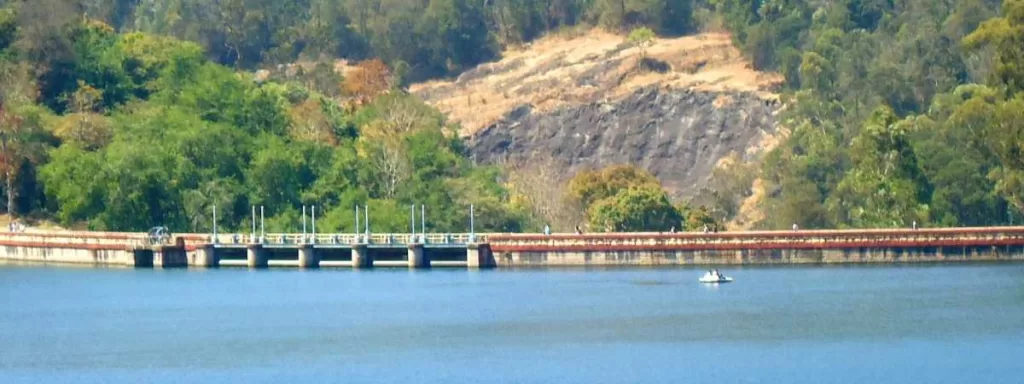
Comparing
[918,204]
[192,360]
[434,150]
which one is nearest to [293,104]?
[434,150]

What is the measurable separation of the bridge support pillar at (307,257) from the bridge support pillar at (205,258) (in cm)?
425

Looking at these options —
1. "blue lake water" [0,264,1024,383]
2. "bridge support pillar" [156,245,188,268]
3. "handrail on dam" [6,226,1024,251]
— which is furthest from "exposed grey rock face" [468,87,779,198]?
"blue lake water" [0,264,1024,383]

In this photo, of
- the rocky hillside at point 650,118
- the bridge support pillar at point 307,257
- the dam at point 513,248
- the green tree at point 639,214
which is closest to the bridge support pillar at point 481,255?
the dam at point 513,248

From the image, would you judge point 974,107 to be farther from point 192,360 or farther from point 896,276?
point 192,360

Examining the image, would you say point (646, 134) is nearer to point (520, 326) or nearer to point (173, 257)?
point (173, 257)

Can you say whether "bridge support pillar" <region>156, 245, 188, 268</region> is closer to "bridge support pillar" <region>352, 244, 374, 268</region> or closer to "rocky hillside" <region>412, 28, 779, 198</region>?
"bridge support pillar" <region>352, 244, 374, 268</region>

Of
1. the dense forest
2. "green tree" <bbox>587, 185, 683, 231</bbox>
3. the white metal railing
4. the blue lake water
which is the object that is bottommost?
the blue lake water

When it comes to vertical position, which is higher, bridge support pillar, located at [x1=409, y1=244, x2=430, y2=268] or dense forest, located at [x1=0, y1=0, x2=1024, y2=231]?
dense forest, located at [x1=0, y1=0, x2=1024, y2=231]

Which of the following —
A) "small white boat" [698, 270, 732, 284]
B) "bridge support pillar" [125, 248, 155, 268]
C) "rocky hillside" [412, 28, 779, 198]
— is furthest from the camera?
"rocky hillside" [412, 28, 779, 198]

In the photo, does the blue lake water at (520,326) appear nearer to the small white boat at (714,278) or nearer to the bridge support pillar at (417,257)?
the small white boat at (714,278)

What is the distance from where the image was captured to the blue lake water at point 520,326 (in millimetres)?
76438

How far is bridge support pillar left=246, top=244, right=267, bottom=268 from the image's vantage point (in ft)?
404

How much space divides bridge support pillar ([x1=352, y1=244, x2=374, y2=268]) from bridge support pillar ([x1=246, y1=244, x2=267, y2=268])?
4.64 metres

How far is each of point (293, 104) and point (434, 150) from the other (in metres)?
22.1
